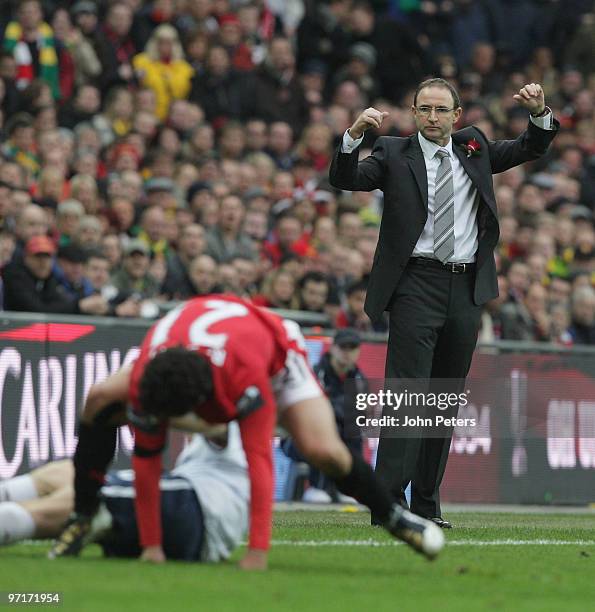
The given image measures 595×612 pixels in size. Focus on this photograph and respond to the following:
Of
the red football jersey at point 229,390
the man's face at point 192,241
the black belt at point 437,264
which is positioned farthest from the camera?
the man's face at point 192,241

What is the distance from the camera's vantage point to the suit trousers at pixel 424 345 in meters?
9.34

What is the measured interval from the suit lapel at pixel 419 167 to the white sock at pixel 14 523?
11.1ft

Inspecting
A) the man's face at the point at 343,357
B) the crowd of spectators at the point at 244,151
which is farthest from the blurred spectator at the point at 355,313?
the man's face at the point at 343,357

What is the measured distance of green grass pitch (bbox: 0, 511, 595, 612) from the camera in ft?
19.4

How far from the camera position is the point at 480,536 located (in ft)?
30.9

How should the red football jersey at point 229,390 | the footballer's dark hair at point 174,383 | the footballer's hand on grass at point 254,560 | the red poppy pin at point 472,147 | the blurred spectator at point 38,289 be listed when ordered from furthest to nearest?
the blurred spectator at point 38,289, the red poppy pin at point 472,147, the footballer's hand on grass at point 254,560, the red football jersey at point 229,390, the footballer's dark hair at point 174,383

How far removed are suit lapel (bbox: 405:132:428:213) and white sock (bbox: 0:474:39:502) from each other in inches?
Answer: 121

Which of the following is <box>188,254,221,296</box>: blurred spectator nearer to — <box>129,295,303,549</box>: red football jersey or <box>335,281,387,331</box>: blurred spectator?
<box>335,281,387,331</box>: blurred spectator

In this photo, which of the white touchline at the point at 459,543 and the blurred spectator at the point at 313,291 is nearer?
the white touchline at the point at 459,543

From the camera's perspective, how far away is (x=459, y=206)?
31.2 feet

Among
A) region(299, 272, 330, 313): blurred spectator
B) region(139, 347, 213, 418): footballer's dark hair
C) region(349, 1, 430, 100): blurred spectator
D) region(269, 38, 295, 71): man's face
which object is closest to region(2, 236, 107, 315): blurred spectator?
region(299, 272, 330, 313): blurred spectator

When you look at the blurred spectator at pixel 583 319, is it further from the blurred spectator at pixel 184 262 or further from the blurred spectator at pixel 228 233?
the blurred spectator at pixel 184 262

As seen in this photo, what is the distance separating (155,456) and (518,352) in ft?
26.2

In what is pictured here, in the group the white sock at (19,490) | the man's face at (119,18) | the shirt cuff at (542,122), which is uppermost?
the man's face at (119,18)
